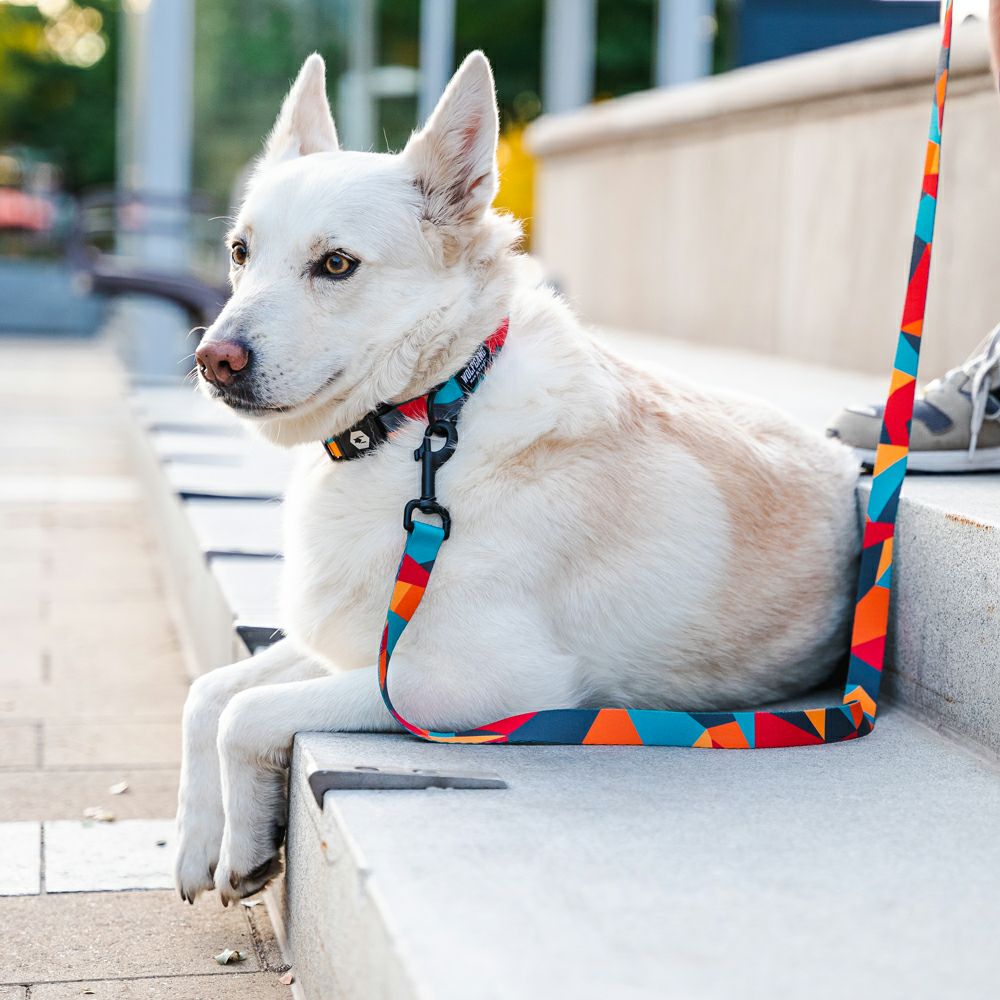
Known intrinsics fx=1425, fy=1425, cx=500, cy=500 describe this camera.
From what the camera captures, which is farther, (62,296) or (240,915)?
(62,296)

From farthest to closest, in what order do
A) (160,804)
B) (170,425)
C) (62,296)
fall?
(62,296) → (170,425) → (160,804)

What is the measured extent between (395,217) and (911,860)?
141 centimetres

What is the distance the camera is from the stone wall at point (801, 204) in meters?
4.96

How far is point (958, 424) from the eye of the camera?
327 centimetres

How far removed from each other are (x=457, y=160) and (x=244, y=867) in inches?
52.6

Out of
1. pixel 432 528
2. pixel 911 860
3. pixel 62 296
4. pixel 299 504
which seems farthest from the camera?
pixel 62 296

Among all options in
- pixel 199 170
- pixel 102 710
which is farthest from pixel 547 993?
pixel 199 170

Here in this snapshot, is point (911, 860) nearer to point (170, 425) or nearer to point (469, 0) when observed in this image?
point (170, 425)

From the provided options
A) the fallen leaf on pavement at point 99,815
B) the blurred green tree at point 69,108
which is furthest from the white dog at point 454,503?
the blurred green tree at point 69,108

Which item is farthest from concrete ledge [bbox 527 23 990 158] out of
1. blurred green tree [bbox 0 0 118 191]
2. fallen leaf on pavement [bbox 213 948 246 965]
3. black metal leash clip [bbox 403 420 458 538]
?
blurred green tree [bbox 0 0 118 191]

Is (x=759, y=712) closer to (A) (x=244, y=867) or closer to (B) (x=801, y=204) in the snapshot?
(A) (x=244, y=867)

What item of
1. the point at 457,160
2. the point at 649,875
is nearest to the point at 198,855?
the point at 649,875

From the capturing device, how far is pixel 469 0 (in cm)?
2233

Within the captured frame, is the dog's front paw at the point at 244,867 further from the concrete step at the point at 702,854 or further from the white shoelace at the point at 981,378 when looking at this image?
the white shoelace at the point at 981,378
